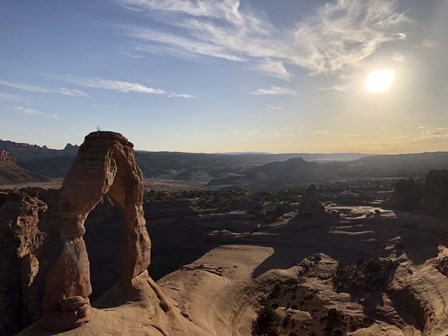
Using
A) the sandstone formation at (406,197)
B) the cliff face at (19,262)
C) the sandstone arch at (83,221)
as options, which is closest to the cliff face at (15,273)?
the cliff face at (19,262)

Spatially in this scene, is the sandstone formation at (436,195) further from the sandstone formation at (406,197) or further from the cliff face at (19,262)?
the cliff face at (19,262)

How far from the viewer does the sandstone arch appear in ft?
42.6

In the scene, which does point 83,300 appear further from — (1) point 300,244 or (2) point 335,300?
(1) point 300,244

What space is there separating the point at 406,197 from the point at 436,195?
545 centimetres

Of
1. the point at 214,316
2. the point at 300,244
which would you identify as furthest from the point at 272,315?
the point at 300,244

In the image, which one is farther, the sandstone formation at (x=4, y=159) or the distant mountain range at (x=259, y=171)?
the distant mountain range at (x=259, y=171)

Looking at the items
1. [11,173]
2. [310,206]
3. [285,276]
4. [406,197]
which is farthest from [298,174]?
[285,276]

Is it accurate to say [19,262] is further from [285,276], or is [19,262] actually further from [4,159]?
[4,159]

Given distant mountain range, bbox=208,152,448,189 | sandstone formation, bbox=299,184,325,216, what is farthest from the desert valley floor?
distant mountain range, bbox=208,152,448,189

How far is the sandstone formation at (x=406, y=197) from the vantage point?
152 ft

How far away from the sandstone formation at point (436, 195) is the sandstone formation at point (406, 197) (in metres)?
3.62

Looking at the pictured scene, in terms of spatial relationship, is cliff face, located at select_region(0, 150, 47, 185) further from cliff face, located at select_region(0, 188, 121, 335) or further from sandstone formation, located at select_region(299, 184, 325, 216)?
cliff face, located at select_region(0, 188, 121, 335)

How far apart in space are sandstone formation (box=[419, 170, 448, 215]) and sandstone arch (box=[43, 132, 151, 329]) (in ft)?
112

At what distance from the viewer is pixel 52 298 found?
13000mm
